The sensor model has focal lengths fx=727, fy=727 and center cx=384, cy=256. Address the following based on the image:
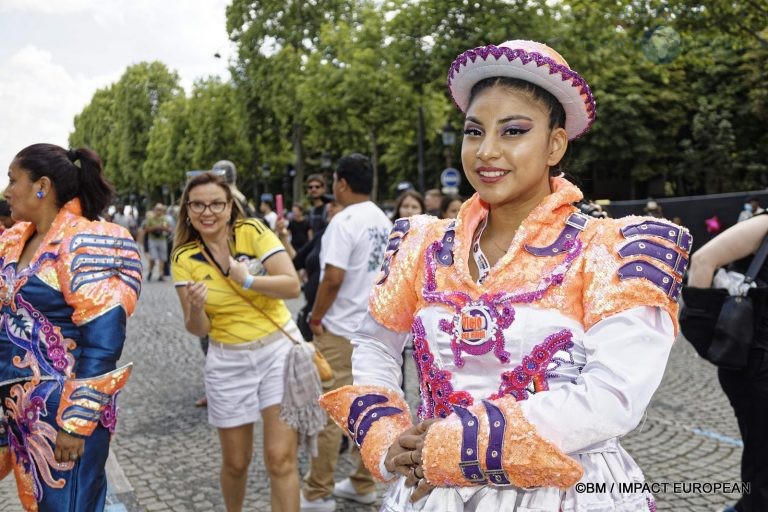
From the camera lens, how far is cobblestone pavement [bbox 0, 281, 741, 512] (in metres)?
4.45

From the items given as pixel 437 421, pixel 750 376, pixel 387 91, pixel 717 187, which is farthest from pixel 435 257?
pixel 717 187

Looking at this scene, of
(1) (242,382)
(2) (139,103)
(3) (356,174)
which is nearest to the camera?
(1) (242,382)

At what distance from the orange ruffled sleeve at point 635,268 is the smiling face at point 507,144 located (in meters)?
0.24

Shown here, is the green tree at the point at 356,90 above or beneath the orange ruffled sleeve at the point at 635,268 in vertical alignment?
above

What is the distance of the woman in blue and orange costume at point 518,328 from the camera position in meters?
1.49

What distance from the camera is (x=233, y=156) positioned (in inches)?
1758

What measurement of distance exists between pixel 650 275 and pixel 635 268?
34 mm

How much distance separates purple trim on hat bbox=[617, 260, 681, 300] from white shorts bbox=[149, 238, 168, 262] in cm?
1718

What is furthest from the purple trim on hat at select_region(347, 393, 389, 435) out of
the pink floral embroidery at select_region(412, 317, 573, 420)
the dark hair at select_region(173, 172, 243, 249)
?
the dark hair at select_region(173, 172, 243, 249)

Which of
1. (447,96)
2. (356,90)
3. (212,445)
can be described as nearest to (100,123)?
(356,90)

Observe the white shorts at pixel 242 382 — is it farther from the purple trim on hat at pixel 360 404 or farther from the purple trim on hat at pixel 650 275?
the purple trim on hat at pixel 650 275

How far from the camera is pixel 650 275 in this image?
1.55 metres

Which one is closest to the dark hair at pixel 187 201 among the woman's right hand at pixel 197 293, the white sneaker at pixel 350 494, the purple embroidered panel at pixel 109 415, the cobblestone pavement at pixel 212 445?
the woman's right hand at pixel 197 293

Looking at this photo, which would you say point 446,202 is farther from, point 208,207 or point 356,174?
point 208,207
